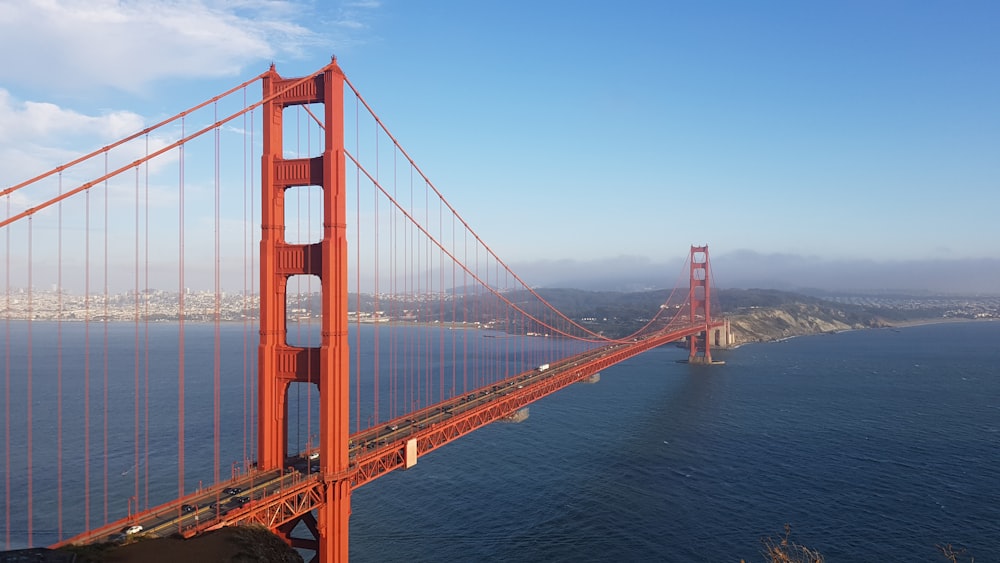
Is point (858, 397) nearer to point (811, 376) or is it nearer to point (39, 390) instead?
point (811, 376)

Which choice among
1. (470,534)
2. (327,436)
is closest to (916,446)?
(470,534)

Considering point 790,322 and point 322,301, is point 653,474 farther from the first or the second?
point 790,322

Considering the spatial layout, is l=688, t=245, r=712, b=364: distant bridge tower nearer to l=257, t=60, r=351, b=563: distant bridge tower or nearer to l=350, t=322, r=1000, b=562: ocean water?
l=350, t=322, r=1000, b=562: ocean water

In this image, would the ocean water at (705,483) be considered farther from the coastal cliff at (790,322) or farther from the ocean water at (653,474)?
the coastal cliff at (790,322)

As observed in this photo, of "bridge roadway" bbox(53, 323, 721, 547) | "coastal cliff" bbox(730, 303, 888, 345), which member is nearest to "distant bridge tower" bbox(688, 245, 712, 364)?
"coastal cliff" bbox(730, 303, 888, 345)

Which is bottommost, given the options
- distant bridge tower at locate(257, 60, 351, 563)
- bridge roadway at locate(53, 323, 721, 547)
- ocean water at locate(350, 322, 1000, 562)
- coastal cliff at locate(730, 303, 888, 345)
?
ocean water at locate(350, 322, 1000, 562)

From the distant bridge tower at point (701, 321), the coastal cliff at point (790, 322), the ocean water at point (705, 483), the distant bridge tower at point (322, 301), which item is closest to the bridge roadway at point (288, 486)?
the distant bridge tower at point (322, 301)
